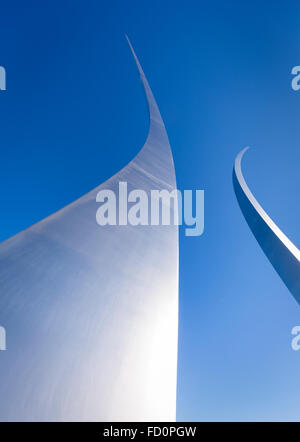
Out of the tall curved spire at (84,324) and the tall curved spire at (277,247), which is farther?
the tall curved spire at (277,247)

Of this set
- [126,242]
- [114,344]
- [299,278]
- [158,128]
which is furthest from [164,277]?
[158,128]

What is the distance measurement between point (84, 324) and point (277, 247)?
4761 mm

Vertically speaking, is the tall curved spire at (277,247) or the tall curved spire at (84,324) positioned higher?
the tall curved spire at (277,247)

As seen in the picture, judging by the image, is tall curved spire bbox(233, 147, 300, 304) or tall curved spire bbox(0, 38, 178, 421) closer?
tall curved spire bbox(0, 38, 178, 421)

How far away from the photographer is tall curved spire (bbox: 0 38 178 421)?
8.18 ft

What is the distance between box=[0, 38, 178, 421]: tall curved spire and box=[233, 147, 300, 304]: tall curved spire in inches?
89.4

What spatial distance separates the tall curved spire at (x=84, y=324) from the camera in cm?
249

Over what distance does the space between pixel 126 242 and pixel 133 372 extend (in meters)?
2.48

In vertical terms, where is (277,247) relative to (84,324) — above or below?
above

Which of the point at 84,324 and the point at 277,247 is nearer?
the point at 84,324

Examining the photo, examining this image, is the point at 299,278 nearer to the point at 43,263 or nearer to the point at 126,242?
the point at 126,242

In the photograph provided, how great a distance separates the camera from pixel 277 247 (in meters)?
6.46

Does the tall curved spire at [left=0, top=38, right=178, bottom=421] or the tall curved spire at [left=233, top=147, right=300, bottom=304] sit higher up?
the tall curved spire at [left=233, top=147, right=300, bottom=304]

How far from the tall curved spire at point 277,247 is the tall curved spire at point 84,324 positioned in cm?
227
